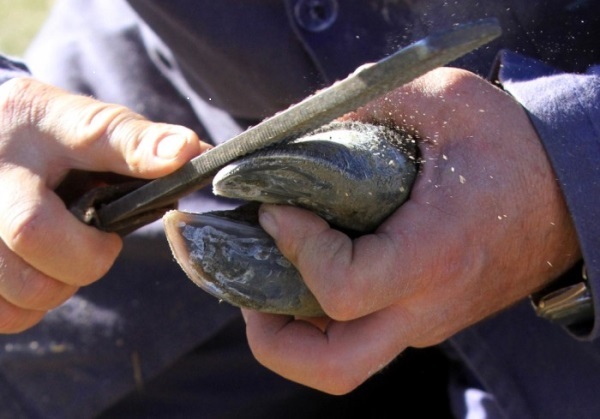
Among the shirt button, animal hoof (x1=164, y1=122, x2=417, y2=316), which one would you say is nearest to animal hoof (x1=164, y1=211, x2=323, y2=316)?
animal hoof (x1=164, y1=122, x2=417, y2=316)

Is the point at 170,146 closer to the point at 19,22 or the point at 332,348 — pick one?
the point at 332,348

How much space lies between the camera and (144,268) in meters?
1.38

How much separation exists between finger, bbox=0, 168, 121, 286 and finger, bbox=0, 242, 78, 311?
11 millimetres

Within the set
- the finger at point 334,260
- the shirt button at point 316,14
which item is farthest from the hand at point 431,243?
the shirt button at point 316,14

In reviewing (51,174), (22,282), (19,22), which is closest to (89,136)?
(51,174)

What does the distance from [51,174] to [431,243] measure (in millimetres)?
445

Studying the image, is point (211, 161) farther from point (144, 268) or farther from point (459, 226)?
point (144, 268)

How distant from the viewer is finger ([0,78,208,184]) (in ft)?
3.04

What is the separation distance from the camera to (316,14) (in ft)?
3.74

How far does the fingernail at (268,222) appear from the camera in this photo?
0.85 m

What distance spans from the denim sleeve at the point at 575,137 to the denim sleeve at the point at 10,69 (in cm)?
64

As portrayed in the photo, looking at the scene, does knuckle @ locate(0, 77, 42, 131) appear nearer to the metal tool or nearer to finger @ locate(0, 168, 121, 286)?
finger @ locate(0, 168, 121, 286)

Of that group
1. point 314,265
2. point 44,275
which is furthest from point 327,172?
point 44,275

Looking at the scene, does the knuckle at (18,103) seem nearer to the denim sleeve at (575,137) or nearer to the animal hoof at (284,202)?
the animal hoof at (284,202)
